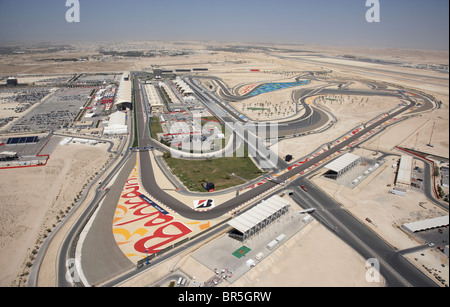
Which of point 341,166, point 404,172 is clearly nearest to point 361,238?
point 341,166

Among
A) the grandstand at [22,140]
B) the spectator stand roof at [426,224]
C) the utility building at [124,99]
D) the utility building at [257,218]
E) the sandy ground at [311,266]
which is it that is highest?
the utility building at [124,99]

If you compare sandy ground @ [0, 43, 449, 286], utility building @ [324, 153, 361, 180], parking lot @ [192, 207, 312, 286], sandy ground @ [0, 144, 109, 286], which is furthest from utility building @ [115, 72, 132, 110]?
parking lot @ [192, 207, 312, 286]

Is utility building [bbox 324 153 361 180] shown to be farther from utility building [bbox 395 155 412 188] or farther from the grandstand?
the grandstand

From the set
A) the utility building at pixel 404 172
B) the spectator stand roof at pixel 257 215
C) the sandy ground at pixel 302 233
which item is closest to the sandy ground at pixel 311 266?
the sandy ground at pixel 302 233

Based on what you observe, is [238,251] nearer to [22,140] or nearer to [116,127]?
[116,127]

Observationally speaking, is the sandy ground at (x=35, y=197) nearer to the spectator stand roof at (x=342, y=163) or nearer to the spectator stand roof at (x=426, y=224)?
the spectator stand roof at (x=342, y=163)

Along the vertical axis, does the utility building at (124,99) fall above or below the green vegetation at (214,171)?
above
